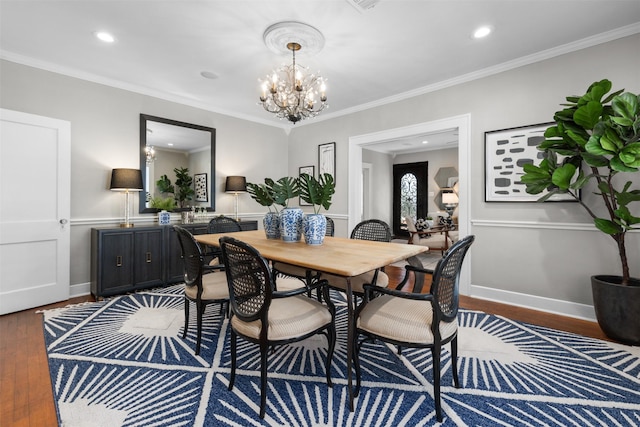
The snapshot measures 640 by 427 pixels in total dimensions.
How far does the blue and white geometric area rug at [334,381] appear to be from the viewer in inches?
61.9

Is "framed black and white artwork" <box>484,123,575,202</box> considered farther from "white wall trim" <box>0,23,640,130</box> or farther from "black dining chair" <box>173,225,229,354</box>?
"black dining chair" <box>173,225,229,354</box>

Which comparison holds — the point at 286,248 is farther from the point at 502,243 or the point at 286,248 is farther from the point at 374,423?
the point at 502,243

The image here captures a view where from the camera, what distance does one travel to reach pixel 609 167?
2301 millimetres

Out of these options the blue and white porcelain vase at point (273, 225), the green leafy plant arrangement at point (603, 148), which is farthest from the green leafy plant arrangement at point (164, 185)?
the green leafy plant arrangement at point (603, 148)

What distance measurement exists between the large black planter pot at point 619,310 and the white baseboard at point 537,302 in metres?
0.46

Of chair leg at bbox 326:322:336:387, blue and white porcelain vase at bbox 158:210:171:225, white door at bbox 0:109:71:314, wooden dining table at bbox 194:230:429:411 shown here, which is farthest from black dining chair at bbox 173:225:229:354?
white door at bbox 0:109:71:314

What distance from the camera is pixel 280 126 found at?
18.9 feet

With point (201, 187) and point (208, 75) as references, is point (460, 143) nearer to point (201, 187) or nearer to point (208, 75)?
point (208, 75)

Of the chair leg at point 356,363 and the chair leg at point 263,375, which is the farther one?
the chair leg at point 356,363

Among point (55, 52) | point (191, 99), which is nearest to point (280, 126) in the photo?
point (191, 99)

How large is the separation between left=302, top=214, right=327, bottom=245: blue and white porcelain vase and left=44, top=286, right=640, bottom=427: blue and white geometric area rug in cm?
82

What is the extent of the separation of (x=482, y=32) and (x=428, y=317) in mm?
2585

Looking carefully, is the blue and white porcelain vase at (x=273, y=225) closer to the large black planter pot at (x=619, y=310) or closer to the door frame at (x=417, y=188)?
the large black planter pot at (x=619, y=310)

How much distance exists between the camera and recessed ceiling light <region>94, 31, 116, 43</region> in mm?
2730
